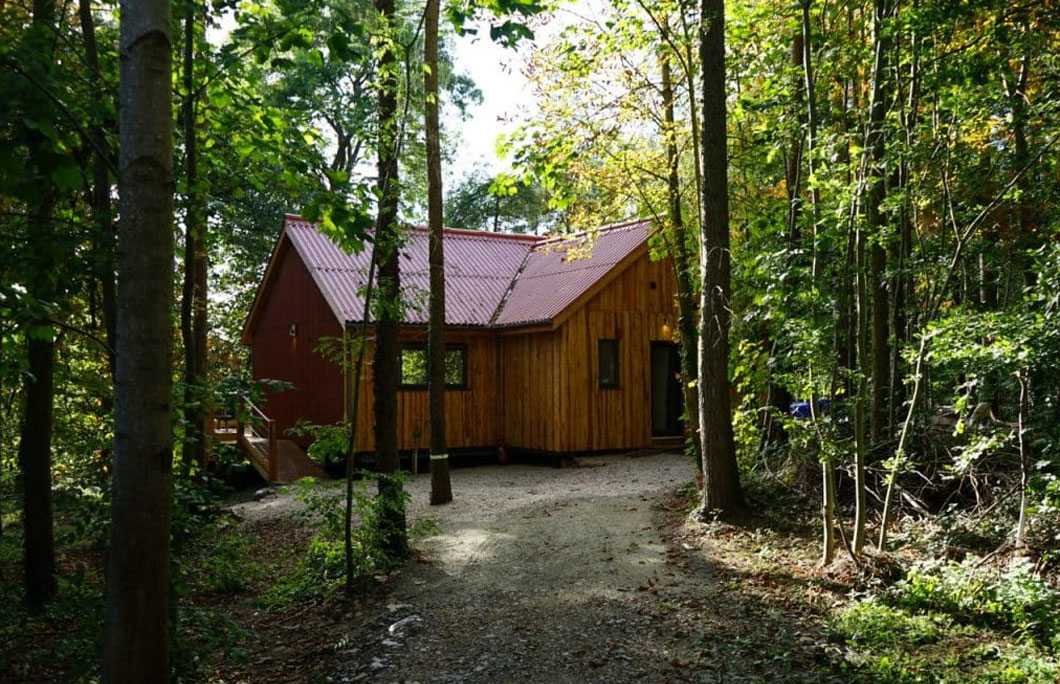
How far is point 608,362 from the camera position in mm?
17000

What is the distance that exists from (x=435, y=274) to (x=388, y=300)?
160 inches

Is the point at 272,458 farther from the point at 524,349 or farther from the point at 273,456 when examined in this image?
the point at 524,349

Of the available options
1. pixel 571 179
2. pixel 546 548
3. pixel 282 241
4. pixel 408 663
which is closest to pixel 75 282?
pixel 408 663

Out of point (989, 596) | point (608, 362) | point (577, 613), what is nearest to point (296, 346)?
point (608, 362)

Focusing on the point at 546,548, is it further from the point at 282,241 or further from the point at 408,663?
the point at 282,241

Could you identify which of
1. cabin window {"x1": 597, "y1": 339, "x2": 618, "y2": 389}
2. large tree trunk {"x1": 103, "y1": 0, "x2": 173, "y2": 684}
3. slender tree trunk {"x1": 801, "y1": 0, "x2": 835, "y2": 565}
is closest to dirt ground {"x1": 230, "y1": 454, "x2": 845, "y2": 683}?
slender tree trunk {"x1": 801, "y1": 0, "x2": 835, "y2": 565}

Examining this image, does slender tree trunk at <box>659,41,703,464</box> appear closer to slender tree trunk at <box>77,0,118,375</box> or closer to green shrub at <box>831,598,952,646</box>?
green shrub at <box>831,598,952,646</box>

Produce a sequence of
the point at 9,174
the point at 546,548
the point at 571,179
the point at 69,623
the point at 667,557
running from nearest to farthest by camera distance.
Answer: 1. the point at 9,174
2. the point at 69,623
3. the point at 667,557
4. the point at 546,548
5. the point at 571,179

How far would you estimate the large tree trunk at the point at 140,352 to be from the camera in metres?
2.48

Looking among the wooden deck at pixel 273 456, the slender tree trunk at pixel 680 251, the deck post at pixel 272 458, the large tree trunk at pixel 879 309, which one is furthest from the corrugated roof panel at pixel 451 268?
the large tree trunk at pixel 879 309

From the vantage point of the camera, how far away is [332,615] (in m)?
6.73

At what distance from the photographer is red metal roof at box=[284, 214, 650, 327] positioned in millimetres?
16031

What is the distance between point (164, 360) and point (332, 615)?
4.79 meters

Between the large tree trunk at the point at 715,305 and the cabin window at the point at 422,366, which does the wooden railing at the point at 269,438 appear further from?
the large tree trunk at the point at 715,305
